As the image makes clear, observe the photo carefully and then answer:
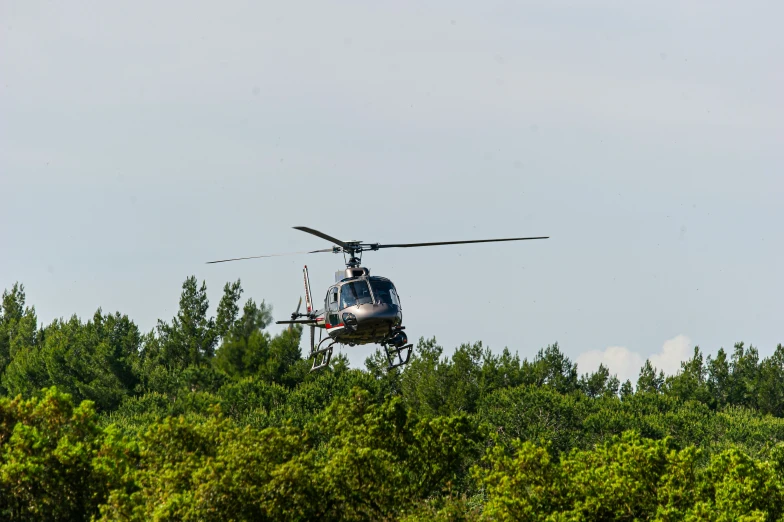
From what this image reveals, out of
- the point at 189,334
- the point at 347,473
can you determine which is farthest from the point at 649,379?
the point at 347,473

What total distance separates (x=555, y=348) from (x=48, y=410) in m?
77.6

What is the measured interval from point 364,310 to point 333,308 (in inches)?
76.7

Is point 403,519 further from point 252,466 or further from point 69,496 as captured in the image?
point 69,496

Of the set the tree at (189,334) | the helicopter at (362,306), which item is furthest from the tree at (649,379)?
the helicopter at (362,306)

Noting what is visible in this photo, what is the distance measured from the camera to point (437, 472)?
153 feet

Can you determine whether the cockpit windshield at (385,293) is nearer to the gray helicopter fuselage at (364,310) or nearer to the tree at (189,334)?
the gray helicopter fuselage at (364,310)

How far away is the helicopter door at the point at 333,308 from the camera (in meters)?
38.0

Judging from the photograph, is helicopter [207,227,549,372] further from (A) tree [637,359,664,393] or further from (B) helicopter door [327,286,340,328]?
(A) tree [637,359,664,393]

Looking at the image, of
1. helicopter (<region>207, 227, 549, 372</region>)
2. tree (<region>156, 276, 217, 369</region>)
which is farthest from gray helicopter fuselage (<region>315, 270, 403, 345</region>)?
tree (<region>156, 276, 217, 369</region>)

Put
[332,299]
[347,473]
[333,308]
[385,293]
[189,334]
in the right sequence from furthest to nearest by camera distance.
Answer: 1. [189,334]
2. [347,473]
3. [332,299]
4. [333,308]
5. [385,293]

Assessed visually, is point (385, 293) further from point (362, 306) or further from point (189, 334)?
point (189, 334)

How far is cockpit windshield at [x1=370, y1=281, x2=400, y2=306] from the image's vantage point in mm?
36969

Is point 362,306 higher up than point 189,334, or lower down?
lower down

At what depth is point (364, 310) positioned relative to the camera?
120 ft
